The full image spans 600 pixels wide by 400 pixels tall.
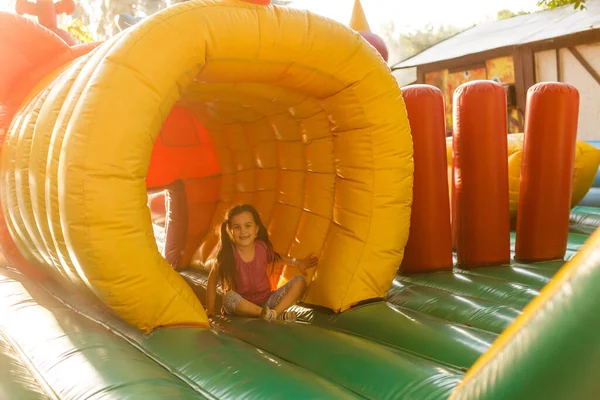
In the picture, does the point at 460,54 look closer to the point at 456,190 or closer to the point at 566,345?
the point at 456,190

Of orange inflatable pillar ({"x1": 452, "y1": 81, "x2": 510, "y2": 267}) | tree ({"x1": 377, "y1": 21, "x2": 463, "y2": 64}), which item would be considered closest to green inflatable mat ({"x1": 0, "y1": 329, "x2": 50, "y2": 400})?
orange inflatable pillar ({"x1": 452, "y1": 81, "x2": 510, "y2": 267})

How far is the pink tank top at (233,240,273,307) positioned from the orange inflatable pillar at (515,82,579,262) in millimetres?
1353

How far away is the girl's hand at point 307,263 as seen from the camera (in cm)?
257

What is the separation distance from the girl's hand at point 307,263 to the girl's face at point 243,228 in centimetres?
24

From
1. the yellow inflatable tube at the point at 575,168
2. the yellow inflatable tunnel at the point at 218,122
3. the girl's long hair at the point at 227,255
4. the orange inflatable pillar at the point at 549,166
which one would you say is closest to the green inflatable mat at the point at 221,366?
the yellow inflatable tunnel at the point at 218,122

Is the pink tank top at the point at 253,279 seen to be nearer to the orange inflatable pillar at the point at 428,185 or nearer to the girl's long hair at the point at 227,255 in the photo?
the girl's long hair at the point at 227,255

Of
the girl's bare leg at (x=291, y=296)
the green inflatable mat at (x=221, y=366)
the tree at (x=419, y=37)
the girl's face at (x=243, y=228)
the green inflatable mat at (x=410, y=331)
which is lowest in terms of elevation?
the green inflatable mat at (x=410, y=331)

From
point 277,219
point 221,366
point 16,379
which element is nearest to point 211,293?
point 277,219

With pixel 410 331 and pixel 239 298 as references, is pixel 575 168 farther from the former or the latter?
pixel 239 298

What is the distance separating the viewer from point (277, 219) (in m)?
3.08

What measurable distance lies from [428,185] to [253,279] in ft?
3.09

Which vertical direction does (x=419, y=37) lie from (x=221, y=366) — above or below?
above

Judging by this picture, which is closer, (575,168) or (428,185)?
(428,185)

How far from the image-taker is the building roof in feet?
23.6
